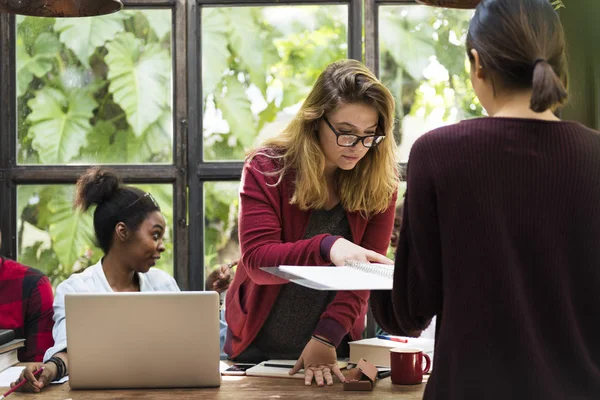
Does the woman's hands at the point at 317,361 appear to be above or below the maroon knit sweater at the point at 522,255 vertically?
below

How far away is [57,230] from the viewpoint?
3738 mm

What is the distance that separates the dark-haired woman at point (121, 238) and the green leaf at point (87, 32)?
81 cm

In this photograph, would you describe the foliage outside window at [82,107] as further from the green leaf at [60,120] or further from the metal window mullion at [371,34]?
the metal window mullion at [371,34]

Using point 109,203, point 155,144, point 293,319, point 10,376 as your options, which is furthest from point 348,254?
point 155,144

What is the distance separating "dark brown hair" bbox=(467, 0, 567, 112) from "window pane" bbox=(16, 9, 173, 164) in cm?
264

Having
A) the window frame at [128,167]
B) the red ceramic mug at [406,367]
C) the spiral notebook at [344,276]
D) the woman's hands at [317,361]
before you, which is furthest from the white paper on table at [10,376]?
the window frame at [128,167]

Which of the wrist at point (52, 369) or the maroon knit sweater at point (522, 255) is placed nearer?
the maroon knit sweater at point (522, 255)

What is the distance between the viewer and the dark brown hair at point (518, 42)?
3.96ft

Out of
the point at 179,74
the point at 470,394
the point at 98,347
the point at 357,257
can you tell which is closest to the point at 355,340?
the point at 357,257

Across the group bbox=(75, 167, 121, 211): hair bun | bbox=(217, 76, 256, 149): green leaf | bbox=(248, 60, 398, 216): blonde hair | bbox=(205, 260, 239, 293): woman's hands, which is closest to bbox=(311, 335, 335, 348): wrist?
bbox=(248, 60, 398, 216): blonde hair

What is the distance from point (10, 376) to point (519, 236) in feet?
5.00

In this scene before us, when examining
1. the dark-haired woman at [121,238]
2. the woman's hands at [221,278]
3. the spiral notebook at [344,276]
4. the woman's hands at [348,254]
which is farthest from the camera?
the woman's hands at [221,278]

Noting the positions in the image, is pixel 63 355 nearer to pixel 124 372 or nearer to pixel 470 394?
pixel 124 372

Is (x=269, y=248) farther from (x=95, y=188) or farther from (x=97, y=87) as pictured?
(x=97, y=87)
